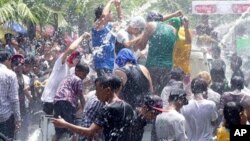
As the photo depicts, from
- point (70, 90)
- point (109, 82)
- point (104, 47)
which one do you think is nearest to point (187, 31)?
point (104, 47)

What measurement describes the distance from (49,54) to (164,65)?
501 centimetres

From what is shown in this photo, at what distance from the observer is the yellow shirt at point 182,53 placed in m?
10.4

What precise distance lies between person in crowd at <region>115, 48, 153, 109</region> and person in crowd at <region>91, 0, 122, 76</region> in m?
0.78

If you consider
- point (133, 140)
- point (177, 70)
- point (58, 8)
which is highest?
point (58, 8)

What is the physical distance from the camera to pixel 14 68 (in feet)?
33.4

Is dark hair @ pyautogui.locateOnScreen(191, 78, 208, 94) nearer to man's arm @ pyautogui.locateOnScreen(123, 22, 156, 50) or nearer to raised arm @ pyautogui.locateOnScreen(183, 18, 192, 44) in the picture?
man's arm @ pyautogui.locateOnScreen(123, 22, 156, 50)

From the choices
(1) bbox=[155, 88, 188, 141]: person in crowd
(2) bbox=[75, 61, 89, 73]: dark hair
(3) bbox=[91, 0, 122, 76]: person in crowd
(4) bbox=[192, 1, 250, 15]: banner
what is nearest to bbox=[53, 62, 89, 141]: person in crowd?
(2) bbox=[75, 61, 89, 73]: dark hair

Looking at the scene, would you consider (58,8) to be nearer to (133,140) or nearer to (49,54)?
(49,54)

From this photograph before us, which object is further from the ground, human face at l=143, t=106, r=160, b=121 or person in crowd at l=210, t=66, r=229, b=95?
person in crowd at l=210, t=66, r=229, b=95

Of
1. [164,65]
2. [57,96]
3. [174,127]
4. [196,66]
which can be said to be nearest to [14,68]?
[57,96]

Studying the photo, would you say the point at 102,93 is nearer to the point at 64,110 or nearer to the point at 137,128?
the point at 137,128

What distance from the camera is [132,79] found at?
8562 mm

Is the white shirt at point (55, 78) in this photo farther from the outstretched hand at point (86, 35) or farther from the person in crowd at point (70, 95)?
the outstretched hand at point (86, 35)

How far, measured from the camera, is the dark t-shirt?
619 centimetres
